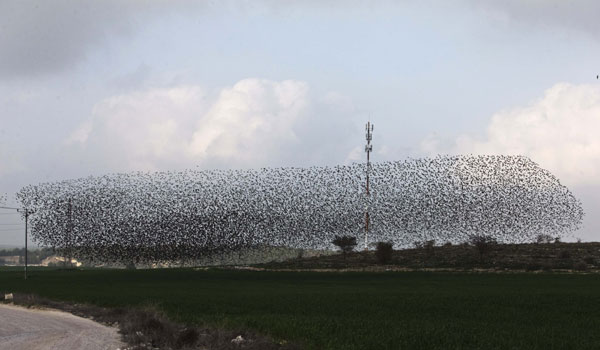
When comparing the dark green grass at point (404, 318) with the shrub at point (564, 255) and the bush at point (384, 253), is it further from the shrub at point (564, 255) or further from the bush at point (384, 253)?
the shrub at point (564, 255)

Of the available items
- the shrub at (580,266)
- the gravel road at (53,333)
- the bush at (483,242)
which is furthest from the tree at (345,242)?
the gravel road at (53,333)

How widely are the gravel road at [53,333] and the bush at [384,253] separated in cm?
7030

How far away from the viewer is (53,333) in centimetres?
2528

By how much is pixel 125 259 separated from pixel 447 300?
101719 millimetres

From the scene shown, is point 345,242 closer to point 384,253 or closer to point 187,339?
point 384,253

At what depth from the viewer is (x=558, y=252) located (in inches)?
4008

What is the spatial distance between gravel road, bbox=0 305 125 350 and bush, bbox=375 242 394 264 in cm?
7030

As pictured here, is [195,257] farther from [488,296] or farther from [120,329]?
[120,329]

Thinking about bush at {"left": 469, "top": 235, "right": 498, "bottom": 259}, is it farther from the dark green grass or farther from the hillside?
the dark green grass

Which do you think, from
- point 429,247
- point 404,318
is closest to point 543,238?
point 429,247

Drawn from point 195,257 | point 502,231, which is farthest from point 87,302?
point 195,257

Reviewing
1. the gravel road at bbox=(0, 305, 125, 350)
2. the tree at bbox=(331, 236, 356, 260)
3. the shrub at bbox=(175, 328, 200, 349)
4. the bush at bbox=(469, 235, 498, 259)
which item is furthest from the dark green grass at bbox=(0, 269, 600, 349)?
the tree at bbox=(331, 236, 356, 260)

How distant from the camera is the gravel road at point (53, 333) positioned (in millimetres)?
22578

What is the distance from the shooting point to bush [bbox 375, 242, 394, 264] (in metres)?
99.1
